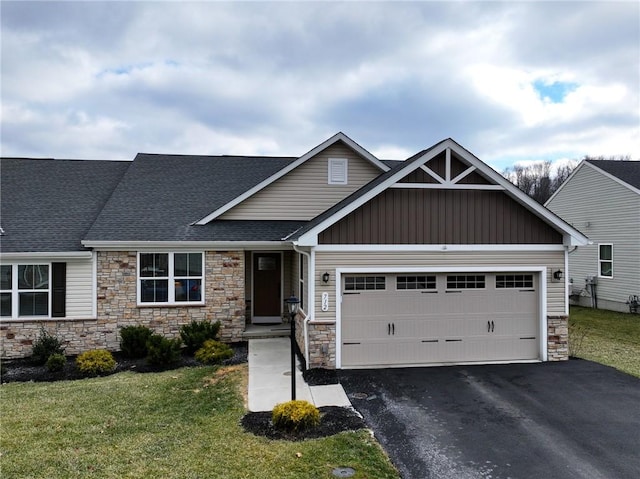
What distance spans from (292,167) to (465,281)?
6059 mm

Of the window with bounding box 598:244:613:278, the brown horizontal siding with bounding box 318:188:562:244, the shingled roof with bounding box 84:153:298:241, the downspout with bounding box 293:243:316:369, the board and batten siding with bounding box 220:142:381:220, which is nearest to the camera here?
the downspout with bounding box 293:243:316:369

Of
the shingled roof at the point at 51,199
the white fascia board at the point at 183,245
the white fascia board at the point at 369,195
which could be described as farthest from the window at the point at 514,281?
the shingled roof at the point at 51,199

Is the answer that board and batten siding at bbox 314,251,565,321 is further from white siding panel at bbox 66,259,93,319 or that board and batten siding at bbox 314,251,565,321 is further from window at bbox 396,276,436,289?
white siding panel at bbox 66,259,93,319

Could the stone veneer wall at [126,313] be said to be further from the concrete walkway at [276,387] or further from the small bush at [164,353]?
the concrete walkway at [276,387]

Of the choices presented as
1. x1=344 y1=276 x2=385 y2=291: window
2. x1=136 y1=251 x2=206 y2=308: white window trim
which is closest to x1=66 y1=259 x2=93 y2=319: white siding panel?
x1=136 y1=251 x2=206 y2=308: white window trim

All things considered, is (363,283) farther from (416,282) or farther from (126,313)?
(126,313)

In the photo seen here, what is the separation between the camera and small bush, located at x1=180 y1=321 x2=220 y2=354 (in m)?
11.0

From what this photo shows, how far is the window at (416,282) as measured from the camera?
9.81 metres

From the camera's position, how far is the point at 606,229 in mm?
18797

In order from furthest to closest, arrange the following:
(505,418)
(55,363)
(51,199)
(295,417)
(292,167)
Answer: (51,199), (292,167), (55,363), (505,418), (295,417)

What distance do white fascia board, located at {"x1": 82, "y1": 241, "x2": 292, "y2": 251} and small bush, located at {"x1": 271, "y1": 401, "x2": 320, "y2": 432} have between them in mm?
5353

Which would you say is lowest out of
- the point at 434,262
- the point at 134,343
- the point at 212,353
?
the point at 212,353

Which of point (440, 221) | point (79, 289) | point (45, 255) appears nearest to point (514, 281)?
point (440, 221)

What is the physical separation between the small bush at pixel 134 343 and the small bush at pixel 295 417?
5.87 m
